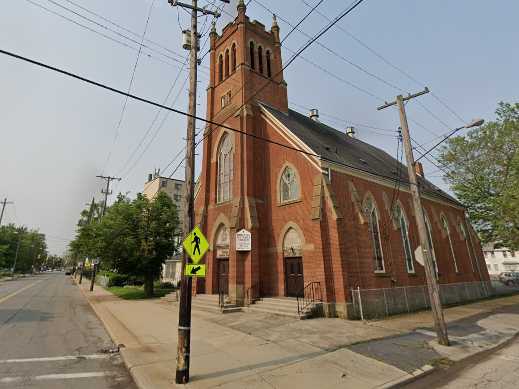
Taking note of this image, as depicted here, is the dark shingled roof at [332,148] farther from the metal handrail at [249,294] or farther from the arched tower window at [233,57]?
the metal handrail at [249,294]

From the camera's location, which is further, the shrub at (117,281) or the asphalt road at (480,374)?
the shrub at (117,281)

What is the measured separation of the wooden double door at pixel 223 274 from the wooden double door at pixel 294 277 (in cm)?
437

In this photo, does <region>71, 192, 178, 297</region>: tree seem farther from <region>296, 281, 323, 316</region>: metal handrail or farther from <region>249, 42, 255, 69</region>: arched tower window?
<region>249, 42, 255, 69</region>: arched tower window

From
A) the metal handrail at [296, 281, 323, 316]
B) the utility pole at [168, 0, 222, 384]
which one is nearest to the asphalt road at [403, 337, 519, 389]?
the utility pole at [168, 0, 222, 384]

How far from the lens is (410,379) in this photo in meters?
6.38

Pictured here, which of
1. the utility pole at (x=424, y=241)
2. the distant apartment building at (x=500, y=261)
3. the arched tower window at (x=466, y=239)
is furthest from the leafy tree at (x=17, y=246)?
the distant apartment building at (x=500, y=261)

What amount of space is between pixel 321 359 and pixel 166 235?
1865 centimetres

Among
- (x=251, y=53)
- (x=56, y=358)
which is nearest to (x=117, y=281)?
(x=251, y=53)

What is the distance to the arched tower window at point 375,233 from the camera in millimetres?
16984

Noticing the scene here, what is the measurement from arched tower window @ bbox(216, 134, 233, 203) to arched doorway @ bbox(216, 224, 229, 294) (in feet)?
7.42

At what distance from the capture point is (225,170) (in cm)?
2080

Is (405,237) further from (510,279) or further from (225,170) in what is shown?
(510,279)

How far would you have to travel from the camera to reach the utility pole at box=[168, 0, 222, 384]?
591cm

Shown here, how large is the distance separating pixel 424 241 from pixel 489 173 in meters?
22.4
